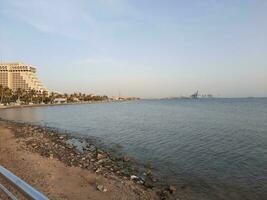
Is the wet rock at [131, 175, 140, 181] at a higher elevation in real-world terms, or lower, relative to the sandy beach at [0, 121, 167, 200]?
lower

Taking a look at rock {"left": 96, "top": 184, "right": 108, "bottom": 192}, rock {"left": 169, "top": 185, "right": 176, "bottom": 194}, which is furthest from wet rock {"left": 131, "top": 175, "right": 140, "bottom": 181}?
rock {"left": 96, "top": 184, "right": 108, "bottom": 192}

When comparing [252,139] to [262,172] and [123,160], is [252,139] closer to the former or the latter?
[262,172]

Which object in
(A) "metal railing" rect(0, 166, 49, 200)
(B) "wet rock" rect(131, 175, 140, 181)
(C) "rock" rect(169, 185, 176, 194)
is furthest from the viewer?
(B) "wet rock" rect(131, 175, 140, 181)

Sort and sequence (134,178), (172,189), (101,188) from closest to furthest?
(101,188) < (172,189) < (134,178)

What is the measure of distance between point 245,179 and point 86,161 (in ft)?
34.2

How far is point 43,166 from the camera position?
1566 centimetres

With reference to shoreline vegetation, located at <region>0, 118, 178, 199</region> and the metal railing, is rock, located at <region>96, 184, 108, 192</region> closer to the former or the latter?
shoreline vegetation, located at <region>0, 118, 178, 199</region>

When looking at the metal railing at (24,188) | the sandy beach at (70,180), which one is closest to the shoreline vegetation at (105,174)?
the sandy beach at (70,180)

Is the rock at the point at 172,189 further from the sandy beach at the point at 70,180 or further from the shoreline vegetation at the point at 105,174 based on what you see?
the sandy beach at the point at 70,180

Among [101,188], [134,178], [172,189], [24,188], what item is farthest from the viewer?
[134,178]

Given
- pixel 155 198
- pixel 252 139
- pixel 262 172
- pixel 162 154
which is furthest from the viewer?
pixel 252 139

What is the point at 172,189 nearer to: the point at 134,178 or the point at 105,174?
the point at 134,178

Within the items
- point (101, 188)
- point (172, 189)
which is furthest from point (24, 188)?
point (172, 189)

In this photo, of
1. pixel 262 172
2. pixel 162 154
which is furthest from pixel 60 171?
pixel 262 172
